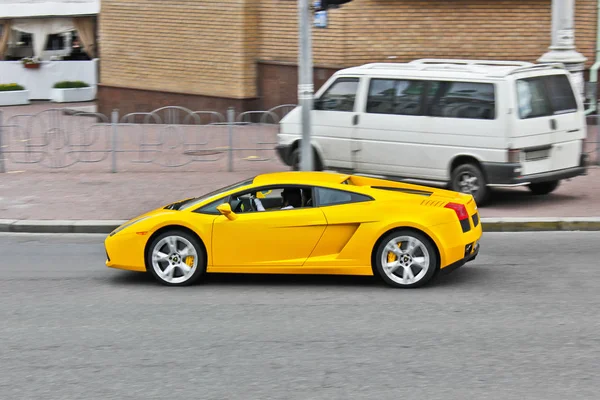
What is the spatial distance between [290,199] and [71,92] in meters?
22.2

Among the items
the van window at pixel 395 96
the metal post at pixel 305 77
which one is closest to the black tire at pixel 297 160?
the van window at pixel 395 96

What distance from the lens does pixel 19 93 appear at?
1189 inches

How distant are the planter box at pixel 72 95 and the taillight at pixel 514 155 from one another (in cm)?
2039

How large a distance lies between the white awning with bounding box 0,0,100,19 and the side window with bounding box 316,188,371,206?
931 inches

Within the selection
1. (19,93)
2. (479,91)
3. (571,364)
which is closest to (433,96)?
(479,91)

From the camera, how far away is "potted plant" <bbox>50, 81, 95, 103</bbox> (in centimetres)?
3048

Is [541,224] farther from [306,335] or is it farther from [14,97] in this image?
[14,97]

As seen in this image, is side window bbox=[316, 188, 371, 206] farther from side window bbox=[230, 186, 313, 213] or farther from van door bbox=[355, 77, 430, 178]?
van door bbox=[355, 77, 430, 178]

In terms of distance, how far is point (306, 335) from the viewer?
Result: 7836 millimetres

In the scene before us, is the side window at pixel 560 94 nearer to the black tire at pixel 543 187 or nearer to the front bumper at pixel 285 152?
the black tire at pixel 543 187

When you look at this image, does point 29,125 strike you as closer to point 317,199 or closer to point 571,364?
point 317,199

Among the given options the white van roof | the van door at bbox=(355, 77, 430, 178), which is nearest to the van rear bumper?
the van door at bbox=(355, 77, 430, 178)

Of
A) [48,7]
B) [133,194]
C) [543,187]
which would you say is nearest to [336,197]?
[543,187]

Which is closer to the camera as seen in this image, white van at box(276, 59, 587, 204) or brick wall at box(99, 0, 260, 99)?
white van at box(276, 59, 587, 204)
